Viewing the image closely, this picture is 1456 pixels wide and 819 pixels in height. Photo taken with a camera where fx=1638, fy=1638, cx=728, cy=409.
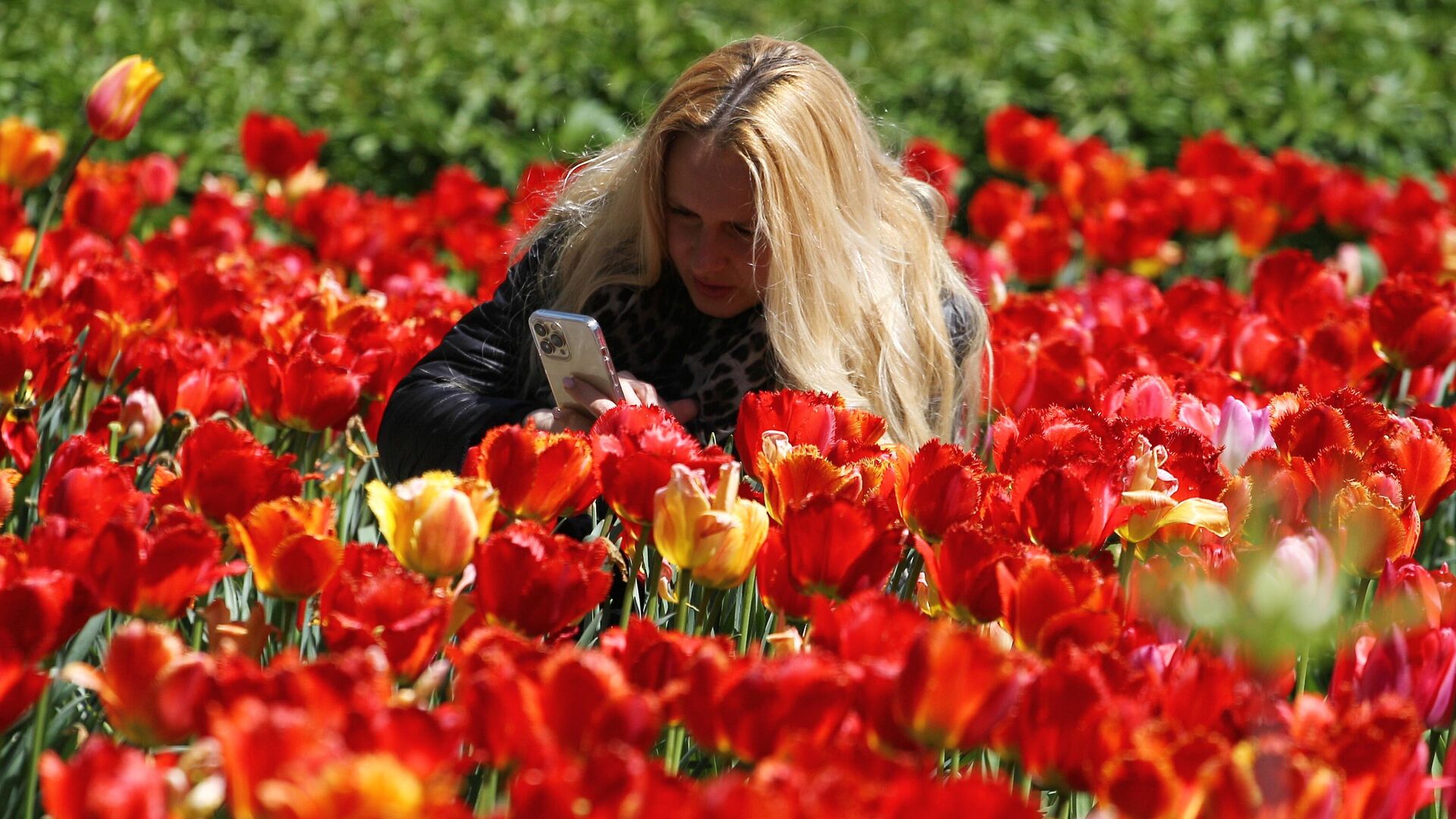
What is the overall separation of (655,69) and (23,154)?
3134 millimetres

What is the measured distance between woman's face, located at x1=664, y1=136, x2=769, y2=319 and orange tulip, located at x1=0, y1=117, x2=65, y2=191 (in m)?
1.73

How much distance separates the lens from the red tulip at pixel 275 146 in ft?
13.6

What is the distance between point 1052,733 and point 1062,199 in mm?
3922

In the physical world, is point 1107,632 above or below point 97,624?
above

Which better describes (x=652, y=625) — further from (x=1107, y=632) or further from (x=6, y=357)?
(x=6, y=357)

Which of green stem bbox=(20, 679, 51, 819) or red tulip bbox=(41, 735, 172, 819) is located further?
green stem bbox=(20, 679, 51, 819)

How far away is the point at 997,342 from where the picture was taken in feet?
8.88

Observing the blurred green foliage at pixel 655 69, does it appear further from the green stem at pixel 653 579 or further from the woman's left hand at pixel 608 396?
the green stem at pixel 653 579

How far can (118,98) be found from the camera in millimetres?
2670

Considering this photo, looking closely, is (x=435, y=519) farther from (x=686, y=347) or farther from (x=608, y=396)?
(x=686, y=347)

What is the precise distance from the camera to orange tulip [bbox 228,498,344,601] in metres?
1.21

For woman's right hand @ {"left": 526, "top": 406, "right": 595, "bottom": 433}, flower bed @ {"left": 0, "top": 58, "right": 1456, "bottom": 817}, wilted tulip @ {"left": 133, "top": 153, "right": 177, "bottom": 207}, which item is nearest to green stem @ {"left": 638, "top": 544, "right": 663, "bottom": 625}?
flower bed @ {"left": 0, "top": 58, "right": 1456, "bottom": 817}

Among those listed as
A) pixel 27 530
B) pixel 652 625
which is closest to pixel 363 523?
pixel 27 530

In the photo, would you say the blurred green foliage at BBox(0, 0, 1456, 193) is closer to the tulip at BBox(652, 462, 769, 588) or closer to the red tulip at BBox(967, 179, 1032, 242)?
the red tulip at BBox(967, 179, 1032, 242)
